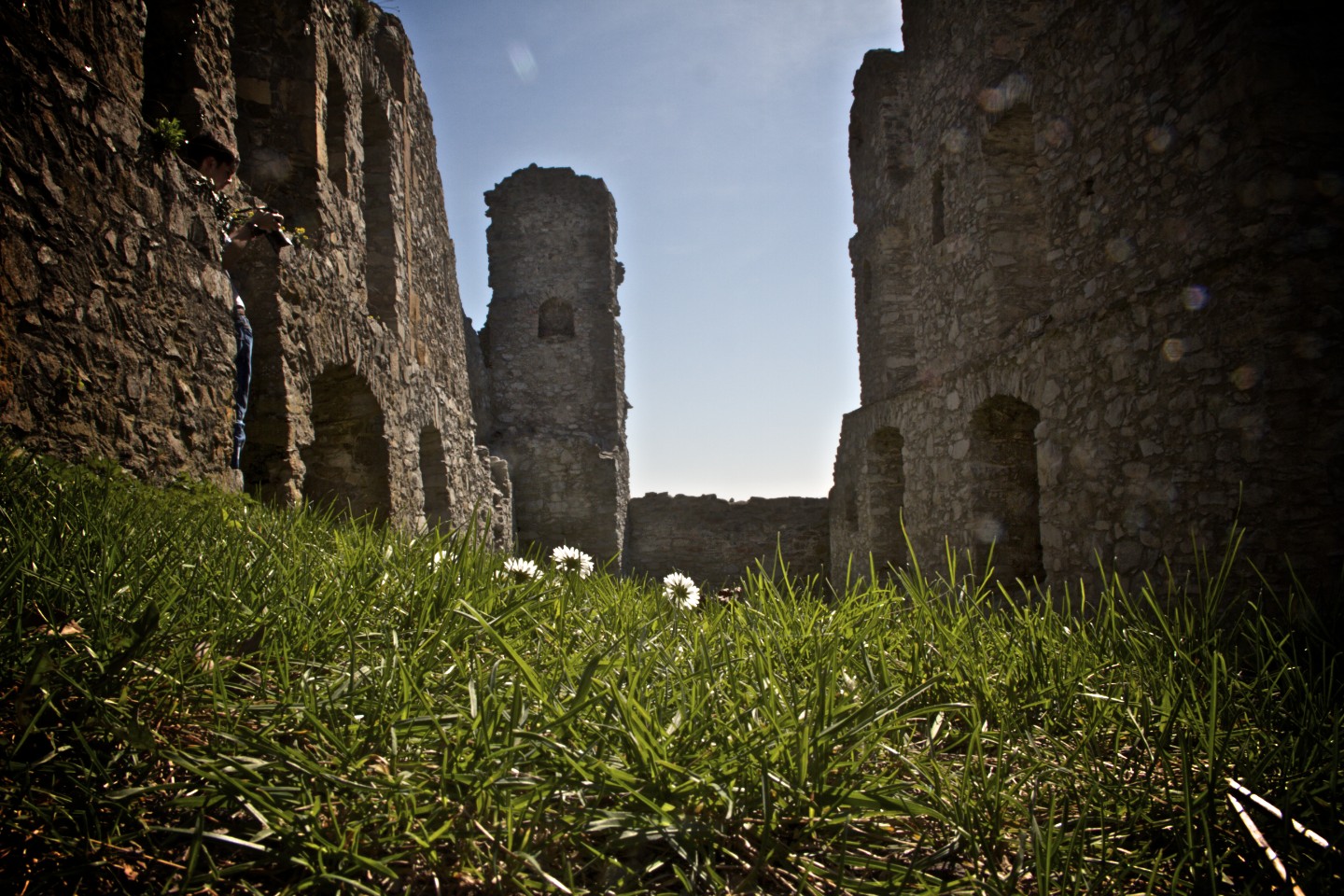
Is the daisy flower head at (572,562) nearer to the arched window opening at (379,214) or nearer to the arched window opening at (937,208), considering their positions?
the arched window opening at (379,214)

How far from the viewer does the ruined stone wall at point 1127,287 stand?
4266 millimetres

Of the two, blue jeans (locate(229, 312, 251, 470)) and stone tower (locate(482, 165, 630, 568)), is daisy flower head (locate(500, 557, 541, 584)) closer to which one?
blue jeans (locate(229, 312, 251, 470))

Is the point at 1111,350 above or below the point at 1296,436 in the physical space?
above

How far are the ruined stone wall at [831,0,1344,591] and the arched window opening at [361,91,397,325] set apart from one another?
5537 mm

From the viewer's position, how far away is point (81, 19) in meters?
3.40

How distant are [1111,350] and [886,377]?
236 inches

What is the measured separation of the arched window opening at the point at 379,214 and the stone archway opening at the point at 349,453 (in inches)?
51.8

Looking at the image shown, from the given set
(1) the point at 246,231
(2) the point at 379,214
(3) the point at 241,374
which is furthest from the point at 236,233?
(2) the point at 379,214

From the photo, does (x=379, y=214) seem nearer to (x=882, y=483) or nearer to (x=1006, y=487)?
(x=1006, y=487)

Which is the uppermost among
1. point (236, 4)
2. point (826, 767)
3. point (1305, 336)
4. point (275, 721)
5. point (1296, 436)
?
point (236, 4)

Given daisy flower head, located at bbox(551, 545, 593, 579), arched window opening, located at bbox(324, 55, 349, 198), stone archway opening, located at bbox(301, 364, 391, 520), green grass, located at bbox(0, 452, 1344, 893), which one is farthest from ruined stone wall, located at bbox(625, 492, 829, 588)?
green grass, located at bbox(0, 452, 1344, 893)

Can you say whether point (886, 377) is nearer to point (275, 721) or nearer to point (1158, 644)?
point (1158, 644)

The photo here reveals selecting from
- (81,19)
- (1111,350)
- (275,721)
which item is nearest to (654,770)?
(275,721)

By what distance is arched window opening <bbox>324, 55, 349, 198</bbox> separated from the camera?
675 centimetres
